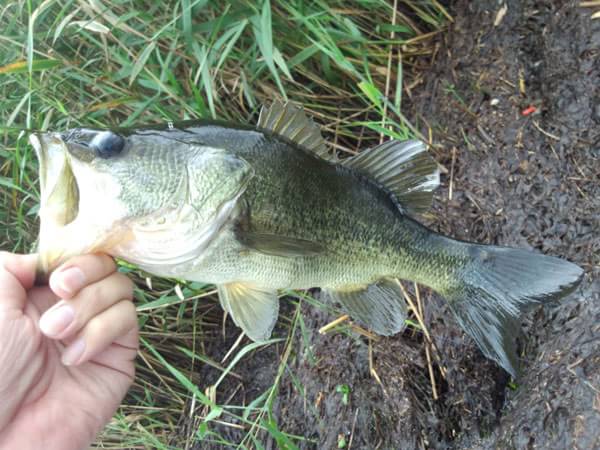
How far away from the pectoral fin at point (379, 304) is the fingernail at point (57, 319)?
740mm

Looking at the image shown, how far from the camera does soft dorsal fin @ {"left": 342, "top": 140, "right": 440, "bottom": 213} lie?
172 centimetres

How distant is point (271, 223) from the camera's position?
59.7 inches

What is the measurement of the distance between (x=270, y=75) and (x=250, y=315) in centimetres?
138

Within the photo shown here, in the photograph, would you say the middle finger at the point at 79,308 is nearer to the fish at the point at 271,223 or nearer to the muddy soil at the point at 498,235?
the fish at the point at 271,223

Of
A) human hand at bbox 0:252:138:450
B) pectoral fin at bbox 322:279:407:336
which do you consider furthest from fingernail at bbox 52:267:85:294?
pectoral fin at bbox 322:279:407:336

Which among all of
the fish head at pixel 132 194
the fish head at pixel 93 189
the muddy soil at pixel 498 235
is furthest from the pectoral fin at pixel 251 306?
the muddy soil at pixel 498 235

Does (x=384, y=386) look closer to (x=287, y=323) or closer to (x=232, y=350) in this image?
(x=287, y=323)

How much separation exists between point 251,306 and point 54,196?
59cm

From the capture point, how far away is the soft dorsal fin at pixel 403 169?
5.63 ft

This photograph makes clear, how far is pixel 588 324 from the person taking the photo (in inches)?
73.0

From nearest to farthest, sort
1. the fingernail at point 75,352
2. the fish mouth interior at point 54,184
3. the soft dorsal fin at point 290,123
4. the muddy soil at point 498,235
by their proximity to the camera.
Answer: the fish mouth interior at point 54,184 → the fingernail at point 75,352 → the soft dorsal fin at point 290,123 → the muddy soil at point 498,235

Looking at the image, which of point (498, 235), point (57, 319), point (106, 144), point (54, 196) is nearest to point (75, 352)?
point (57, 319)

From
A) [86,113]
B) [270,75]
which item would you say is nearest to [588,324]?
[270,75]

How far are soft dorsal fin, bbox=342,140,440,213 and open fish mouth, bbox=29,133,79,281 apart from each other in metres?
0.76
